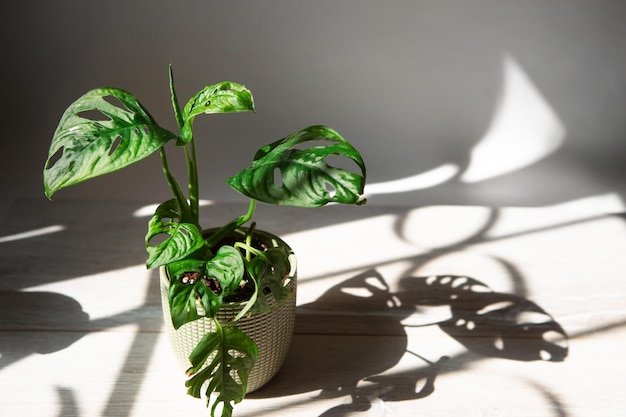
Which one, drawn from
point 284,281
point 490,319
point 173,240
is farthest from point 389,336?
point 173,240

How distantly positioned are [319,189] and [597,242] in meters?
A: 1.17

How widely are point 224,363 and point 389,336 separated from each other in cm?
53

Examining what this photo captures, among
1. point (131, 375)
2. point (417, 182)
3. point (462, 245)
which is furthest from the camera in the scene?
point (417, 182)

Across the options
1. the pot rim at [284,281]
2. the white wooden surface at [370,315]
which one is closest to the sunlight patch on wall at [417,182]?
the white wooden surface at [370,315]

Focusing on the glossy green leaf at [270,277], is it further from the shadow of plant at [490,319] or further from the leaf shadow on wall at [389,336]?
the shadow of plant at [490,319]

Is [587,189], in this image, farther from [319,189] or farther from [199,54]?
[319,189]

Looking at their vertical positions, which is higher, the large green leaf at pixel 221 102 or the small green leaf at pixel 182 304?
the large green leaf at pixel 221 102

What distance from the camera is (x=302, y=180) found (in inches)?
55.5

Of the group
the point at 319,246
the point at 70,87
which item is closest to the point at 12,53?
the point at 70,87

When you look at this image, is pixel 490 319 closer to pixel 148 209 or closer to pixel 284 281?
pixel 284 281

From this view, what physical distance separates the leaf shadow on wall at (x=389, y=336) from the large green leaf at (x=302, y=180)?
520 millimetres

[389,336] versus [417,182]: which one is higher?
[417,182]

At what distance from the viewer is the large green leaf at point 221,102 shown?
146 cm

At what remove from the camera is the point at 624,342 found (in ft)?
6.27
